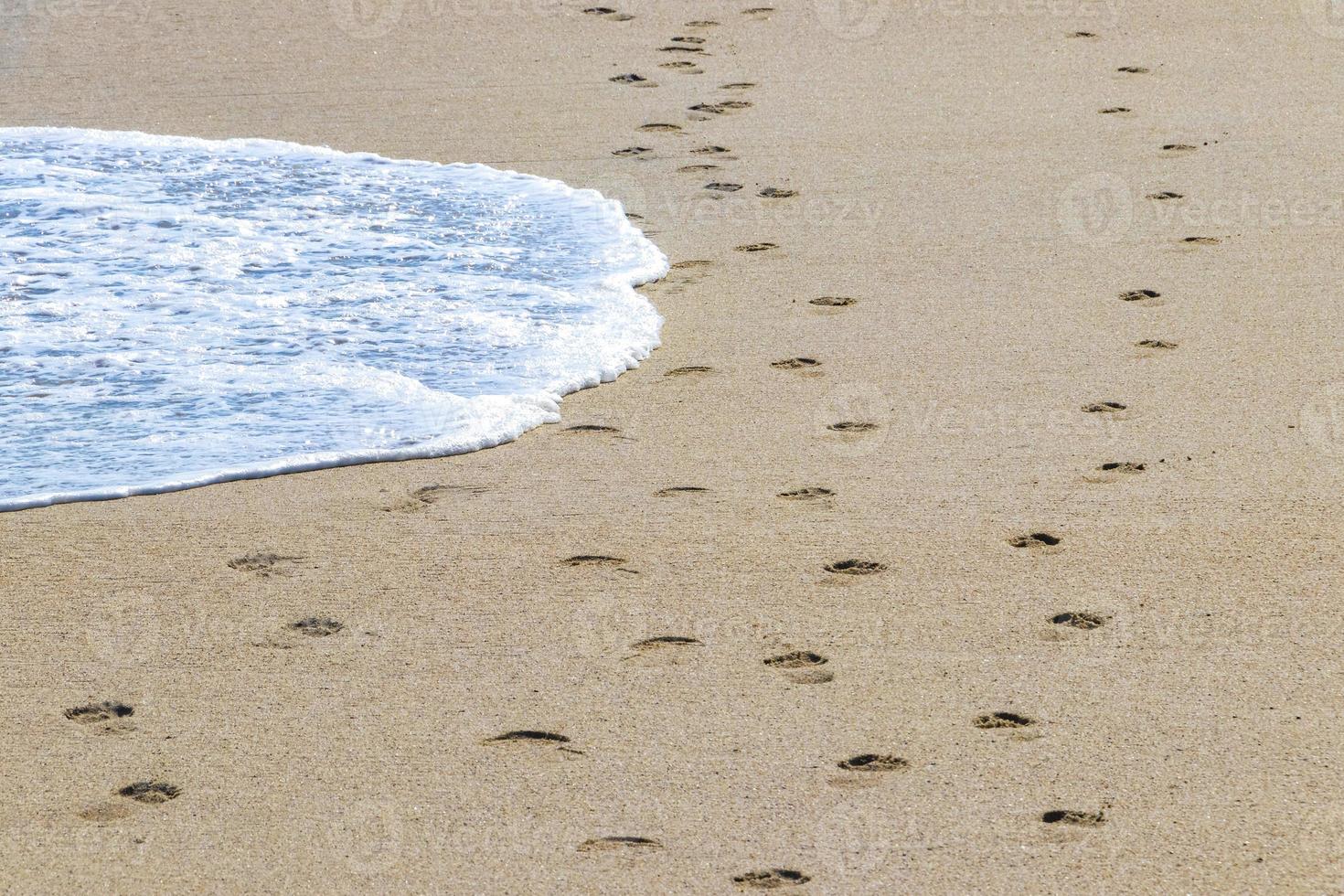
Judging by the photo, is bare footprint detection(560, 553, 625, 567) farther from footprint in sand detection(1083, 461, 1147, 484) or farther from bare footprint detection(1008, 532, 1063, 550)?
footprint in sand detection(1083, 461, 1147, 484)

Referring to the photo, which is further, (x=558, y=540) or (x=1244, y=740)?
(x=558, y=540)

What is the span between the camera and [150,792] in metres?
3.13

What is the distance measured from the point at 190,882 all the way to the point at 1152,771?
191cm

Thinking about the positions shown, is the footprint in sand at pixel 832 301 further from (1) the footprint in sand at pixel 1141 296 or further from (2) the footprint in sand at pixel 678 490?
(2) the footprint in sand at pixel 678 490

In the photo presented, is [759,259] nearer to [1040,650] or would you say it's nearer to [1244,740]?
[1040,650]

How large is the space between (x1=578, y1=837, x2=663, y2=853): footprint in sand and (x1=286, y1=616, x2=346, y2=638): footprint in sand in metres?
1.05

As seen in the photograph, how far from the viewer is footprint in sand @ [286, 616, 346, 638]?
371 centimetres

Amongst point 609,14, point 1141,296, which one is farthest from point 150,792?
point 609,14

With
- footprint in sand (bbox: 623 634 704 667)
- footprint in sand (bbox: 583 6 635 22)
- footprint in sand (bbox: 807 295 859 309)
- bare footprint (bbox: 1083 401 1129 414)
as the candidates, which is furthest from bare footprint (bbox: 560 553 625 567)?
footprint in sand (bbox: 583 6 635 22)

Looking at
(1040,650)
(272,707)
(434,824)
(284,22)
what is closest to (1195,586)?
(1040,650)

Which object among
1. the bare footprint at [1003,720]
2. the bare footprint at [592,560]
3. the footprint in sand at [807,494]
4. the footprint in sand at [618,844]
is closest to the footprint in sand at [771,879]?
the footprint in sand at [618,844]

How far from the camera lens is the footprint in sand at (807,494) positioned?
433 cm

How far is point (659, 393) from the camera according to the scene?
507 cm

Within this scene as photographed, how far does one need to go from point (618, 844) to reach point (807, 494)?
5.29 ft
